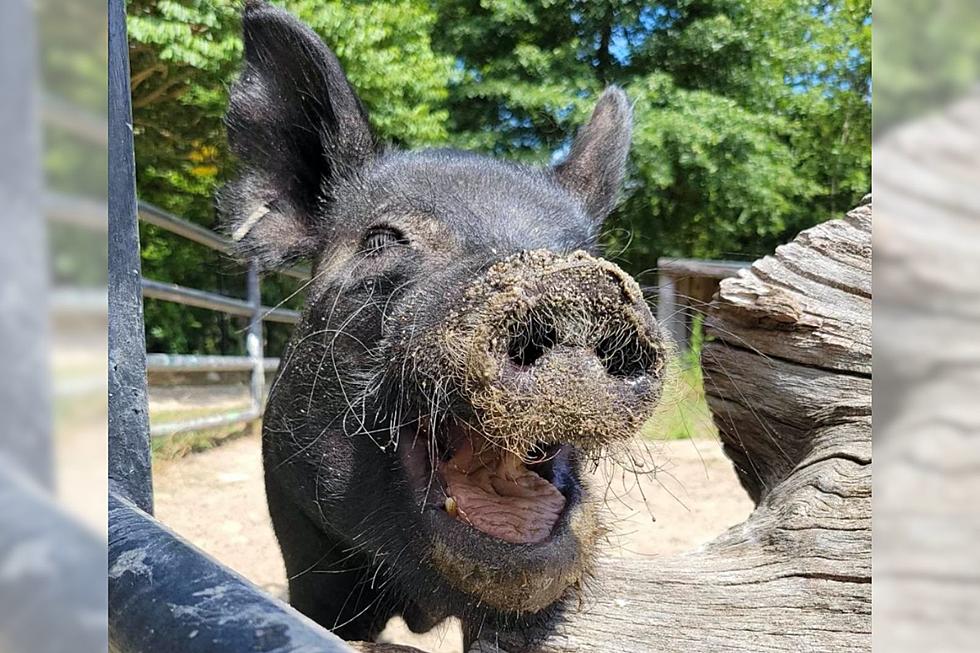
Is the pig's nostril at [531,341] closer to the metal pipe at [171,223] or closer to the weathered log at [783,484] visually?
the weathered log at [783,484]

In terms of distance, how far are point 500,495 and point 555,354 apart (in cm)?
45

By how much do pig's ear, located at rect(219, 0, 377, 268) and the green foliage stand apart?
16.6 ft

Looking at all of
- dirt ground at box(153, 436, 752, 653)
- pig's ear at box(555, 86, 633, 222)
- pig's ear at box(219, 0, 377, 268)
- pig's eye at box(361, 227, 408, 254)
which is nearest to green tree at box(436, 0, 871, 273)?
dirt ground at box(153, 436, 752, 653)

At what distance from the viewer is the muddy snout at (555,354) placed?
1348mm

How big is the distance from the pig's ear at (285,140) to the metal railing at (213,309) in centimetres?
59

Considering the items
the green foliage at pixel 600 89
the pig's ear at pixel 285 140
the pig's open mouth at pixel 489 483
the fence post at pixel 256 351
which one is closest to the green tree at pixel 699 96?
the green foliage at pixel 600 89

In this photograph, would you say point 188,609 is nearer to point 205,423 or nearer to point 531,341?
point 531,341

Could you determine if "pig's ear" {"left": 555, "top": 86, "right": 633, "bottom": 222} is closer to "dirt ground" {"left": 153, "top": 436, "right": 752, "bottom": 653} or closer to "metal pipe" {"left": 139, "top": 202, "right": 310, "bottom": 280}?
"dirt ground" {"left": 153, "top": 436, "right": 752, "bottom": 653}

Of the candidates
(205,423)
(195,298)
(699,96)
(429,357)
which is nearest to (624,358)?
(429,357)

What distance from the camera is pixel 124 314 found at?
1.35m

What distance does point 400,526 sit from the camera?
68.9 inches
